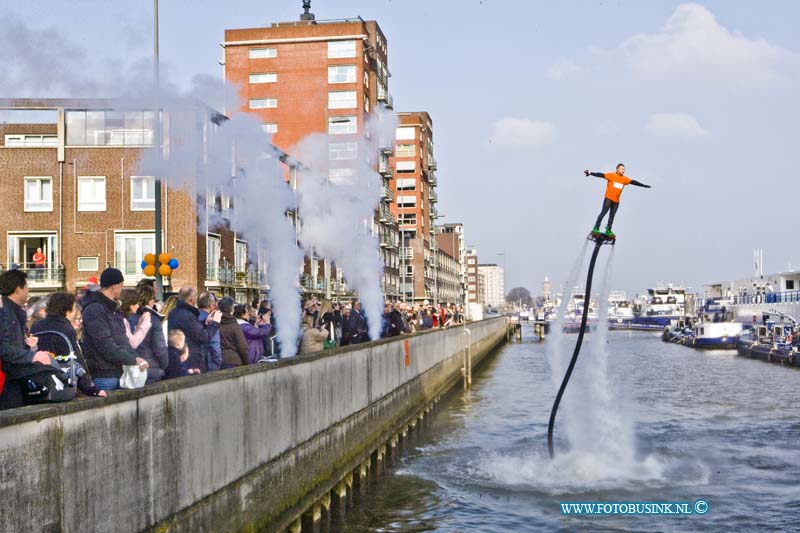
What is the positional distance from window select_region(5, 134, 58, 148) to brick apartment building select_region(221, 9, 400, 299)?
97.2ft

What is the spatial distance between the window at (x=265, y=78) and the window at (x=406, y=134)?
4035 centimetres

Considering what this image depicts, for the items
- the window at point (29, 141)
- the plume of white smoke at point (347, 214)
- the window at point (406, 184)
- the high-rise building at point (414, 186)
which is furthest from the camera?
the window at point (406, 184)

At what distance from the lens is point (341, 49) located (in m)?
82.0

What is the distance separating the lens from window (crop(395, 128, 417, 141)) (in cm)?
11869

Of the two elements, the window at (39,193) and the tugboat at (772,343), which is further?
the tugboat at (772,343)

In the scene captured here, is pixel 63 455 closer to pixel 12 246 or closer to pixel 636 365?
pixel 12 246

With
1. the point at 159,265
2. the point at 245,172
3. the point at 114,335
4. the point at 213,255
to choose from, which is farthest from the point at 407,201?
the point at 114,335

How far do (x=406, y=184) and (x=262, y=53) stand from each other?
39741mm

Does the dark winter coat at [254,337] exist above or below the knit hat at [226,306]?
below

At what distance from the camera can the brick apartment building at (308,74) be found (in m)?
79.3

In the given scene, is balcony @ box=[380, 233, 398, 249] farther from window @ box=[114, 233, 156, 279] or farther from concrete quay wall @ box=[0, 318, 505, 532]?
concrete quay wall @ box=[0, 318, 505, 532]

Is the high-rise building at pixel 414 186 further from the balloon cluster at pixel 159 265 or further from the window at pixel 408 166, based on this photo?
the balloon cluster at pixel 159 265

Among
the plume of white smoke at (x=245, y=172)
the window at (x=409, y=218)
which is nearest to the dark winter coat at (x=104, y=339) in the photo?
the plume of white smoke at (x=245, y=172)

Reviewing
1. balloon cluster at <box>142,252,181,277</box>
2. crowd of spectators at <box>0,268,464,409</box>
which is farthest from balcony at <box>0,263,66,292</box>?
crowd of spectators at <box>0,268,464,409</box>
